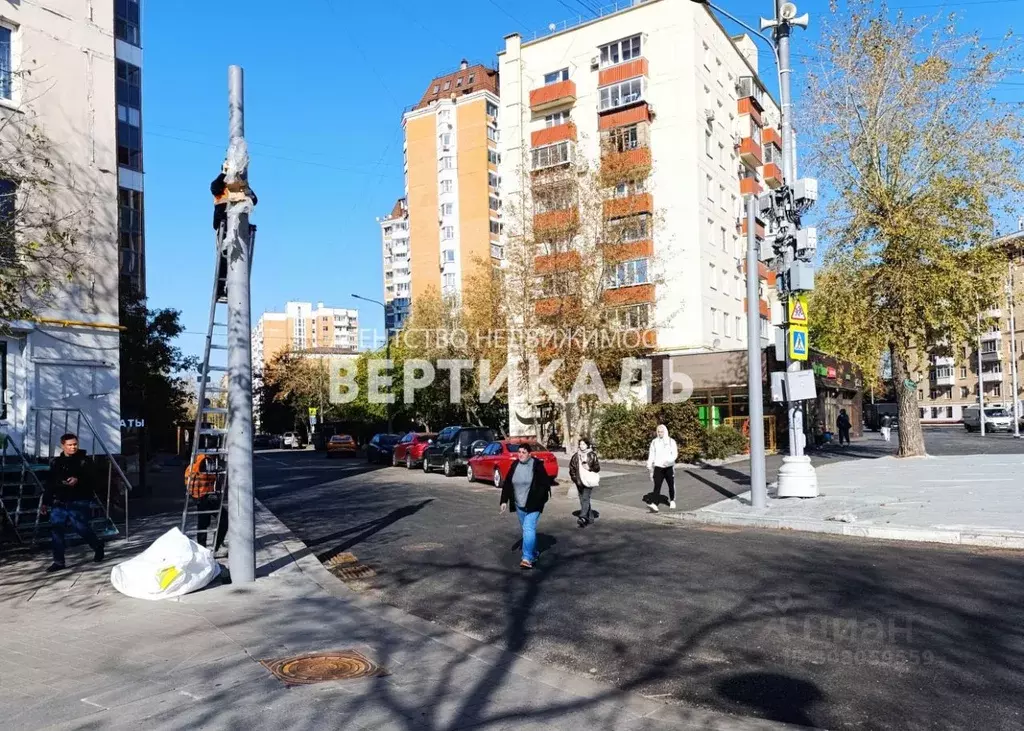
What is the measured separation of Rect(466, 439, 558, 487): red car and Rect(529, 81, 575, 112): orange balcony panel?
24.0m

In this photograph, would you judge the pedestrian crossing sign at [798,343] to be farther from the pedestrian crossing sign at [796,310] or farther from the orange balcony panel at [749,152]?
the orange balcony panel at [749,152]

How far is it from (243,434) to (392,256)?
4764 inches

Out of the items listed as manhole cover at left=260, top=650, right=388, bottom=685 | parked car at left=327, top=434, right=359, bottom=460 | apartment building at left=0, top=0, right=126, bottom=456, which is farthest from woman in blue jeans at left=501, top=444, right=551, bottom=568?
parked car at left=327, top=434, right=359, bottom=460

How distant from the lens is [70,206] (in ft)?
51.3

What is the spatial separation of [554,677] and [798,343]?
1138cm

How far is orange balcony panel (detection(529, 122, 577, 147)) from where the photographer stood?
133ft

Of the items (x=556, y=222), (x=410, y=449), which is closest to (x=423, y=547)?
(x=556, y=222)

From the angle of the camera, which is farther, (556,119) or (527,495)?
(556,119)

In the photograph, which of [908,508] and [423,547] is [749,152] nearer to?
[908,508]

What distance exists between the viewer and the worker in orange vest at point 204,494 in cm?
1070

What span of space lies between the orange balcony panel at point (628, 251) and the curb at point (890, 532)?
1109cm

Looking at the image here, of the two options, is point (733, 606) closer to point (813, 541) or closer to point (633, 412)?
point (813, 541)

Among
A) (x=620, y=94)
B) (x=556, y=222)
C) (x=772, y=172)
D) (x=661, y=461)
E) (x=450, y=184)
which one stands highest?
(x=450, y=184)

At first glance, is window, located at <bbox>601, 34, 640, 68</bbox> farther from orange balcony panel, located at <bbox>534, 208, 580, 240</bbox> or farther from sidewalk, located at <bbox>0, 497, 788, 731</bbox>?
sidewalk, located at <bbox>0, 497, 788, 731</bbox>
